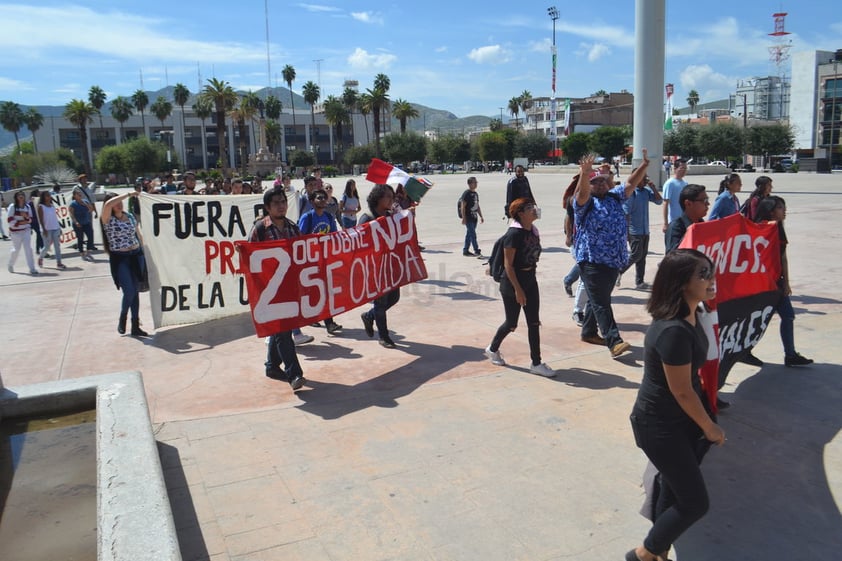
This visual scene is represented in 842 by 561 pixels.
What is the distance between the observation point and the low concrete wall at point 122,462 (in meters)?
2.62

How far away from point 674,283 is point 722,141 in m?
85.5

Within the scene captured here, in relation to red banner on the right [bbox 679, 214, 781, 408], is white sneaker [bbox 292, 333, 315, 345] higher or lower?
lower

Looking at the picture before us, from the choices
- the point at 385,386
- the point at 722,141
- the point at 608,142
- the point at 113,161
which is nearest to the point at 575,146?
the point at 608,142

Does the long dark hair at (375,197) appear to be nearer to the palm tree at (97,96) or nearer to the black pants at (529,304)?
the black pants at (529,304)

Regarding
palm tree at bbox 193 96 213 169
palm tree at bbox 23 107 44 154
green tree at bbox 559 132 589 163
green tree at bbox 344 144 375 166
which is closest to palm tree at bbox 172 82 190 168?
palm tree at bbox 193 96 213 169

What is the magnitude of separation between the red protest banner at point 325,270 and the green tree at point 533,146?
106 meters

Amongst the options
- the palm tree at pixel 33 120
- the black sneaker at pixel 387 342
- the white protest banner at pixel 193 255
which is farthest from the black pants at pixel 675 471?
the palm tree at pixel 33 120

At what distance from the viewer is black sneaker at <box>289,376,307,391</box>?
612cm

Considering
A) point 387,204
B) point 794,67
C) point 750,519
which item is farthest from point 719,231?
point 794,67

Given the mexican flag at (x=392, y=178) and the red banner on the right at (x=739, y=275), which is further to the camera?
the mexican flag at (x=392, y=178)

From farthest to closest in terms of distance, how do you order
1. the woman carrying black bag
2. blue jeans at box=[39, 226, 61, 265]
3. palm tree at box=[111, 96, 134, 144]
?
1. palm tree at box=[111, 96, 134, 144]
2. blue jeans at box=[39, 226, 61, 265]
3. the woman carrying black bag

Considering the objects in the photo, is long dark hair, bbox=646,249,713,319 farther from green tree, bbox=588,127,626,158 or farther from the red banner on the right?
green tree, bbox=588,127,626,158

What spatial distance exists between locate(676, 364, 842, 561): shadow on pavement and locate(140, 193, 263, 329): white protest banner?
6.46 m

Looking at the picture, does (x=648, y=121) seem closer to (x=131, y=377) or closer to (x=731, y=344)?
(x=731, y=344)
